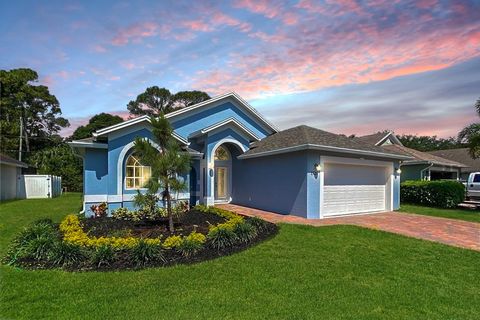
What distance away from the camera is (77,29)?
9773mm

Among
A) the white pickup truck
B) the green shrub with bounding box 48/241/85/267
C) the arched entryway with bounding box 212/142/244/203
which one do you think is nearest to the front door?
the arched entryway with bounding box 212/142/244/203

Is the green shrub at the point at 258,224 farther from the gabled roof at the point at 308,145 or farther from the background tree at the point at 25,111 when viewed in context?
the background tree at the point at 25,111

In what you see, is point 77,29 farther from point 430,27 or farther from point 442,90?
point 442,90

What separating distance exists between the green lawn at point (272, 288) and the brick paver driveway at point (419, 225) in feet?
5.68

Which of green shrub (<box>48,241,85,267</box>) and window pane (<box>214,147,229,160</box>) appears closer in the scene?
green shrub (<box>48,241,85,267</box>)

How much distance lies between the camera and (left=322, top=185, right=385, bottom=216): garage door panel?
1420 centimetres

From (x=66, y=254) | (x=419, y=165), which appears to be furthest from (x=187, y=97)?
(x=66, y=254)

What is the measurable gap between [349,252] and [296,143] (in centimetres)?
655

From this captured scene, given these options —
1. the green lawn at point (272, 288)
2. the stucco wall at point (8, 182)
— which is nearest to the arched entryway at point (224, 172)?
the green lawn at point (272, 288)

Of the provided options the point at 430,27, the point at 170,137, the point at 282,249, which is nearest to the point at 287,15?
the point at 430,27

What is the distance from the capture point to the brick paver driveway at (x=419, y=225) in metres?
9.90

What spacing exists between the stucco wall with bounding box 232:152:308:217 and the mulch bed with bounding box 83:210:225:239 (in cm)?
390

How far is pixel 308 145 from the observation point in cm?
1264

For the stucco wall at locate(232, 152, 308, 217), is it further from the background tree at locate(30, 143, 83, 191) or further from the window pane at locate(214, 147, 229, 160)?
the background tree at locate(30, 143, 83, 191)
